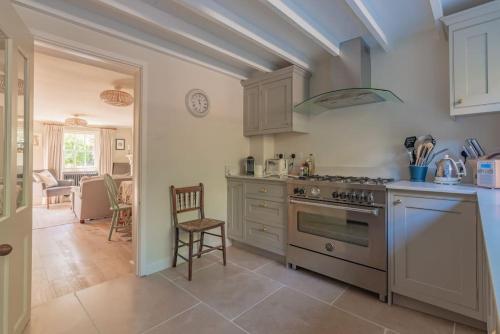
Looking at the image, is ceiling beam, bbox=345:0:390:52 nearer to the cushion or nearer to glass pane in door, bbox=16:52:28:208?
glass pane in door, bbox=16:52:28:208

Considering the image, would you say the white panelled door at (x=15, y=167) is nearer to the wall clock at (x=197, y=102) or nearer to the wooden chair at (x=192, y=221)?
the wooden chair at (x=192, y=221)

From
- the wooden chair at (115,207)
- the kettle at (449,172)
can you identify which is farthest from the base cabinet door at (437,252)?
the wooden chair at (115,207)

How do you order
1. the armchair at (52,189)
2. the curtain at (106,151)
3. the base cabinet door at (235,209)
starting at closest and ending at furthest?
1. the base cabinet door at (235,209)
2. the armchair at (52,189)
3. the curtain at (106,151)

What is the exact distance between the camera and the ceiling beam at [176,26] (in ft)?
5.94

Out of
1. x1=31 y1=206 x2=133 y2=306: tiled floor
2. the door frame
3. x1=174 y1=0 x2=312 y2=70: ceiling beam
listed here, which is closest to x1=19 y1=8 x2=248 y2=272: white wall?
the door frame

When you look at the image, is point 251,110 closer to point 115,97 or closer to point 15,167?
point 115,97

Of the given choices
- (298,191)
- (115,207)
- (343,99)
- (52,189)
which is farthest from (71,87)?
(343,99)

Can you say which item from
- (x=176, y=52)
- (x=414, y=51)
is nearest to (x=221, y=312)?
(x=176, y=52)

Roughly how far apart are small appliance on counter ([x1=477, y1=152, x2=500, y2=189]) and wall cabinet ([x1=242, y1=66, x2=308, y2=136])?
1.65 metres

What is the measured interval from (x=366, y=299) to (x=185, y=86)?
2.71 meters

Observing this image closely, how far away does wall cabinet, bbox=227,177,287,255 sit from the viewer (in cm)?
267

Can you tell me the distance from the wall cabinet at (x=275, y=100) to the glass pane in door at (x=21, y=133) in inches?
88.0

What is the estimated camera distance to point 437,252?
1.74 m

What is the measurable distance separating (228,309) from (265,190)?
1.28m
